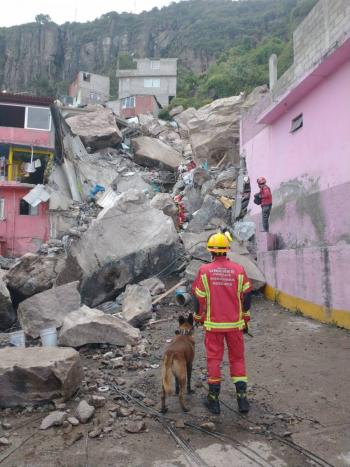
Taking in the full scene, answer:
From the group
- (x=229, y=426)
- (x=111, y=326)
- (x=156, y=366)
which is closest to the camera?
(x=229, y=426)

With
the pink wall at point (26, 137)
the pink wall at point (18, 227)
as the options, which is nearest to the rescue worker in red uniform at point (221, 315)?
the pink wall at point (18, 227)

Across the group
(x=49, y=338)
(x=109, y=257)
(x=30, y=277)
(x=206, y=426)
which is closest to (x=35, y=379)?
(x=206, y=426)

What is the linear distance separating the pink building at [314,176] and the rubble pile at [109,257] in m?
1.05

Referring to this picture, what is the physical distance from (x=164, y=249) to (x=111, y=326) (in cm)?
303

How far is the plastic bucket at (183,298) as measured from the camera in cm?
739

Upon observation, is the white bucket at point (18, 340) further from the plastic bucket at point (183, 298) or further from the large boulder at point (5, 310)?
the plastic bucket at point (183, 298)

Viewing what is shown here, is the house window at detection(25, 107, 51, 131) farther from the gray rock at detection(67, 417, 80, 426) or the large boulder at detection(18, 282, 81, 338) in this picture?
the gray rock at detection(67, 417, 80, 426)

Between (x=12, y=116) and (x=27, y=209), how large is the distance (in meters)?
4.46

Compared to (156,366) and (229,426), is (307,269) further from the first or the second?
(229,426)

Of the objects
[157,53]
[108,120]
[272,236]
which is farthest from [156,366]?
[157,53]

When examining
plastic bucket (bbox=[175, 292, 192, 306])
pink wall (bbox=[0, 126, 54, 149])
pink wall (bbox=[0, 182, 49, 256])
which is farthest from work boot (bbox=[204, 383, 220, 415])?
pink wall (bbox=[0, 126, 54, 149])

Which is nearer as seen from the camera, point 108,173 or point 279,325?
point 279,325

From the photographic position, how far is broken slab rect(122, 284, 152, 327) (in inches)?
276

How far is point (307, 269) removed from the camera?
695 cm
